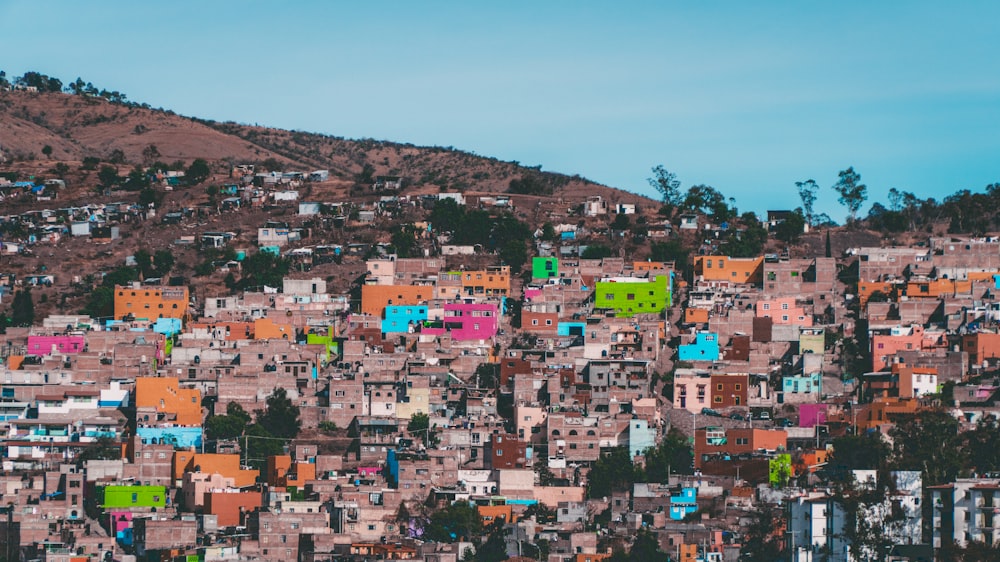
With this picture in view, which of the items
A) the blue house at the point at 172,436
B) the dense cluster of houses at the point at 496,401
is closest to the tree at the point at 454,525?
the dense cluster of houses at the point at 496,401

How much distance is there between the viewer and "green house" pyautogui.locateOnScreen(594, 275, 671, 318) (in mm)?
67312

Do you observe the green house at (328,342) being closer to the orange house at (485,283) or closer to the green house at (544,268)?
the orange house at (485,283)

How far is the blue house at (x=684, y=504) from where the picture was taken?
53.9 meters

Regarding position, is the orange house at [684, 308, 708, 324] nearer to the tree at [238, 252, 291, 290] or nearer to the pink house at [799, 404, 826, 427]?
the pink house at [799, 404, 826, 427]

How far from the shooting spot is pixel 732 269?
70.8m

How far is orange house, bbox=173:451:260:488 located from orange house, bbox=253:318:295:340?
9.61 meters

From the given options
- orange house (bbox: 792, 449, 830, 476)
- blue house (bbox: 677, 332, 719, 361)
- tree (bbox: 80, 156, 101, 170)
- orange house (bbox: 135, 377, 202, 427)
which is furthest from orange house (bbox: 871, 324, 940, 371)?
tree (bbox: 80, 156, 101, 170)

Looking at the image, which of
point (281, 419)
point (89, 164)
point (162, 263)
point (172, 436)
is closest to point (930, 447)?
point (281, 419)

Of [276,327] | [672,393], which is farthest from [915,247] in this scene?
[276,327]

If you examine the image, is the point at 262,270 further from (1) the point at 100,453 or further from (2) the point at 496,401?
(1) the point at 100,453

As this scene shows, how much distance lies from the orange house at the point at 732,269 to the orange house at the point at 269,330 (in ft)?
41.8

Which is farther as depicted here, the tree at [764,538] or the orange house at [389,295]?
the orange house at [389,295]

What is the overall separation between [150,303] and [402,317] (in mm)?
7551

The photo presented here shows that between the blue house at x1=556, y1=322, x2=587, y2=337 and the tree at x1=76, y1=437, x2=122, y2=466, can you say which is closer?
the tree at x1=76, y1=437, x2=122, y2=466
